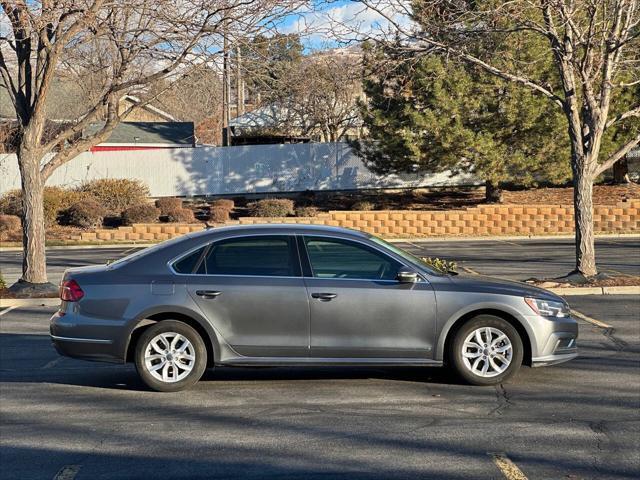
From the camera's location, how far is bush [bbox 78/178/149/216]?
33.8m

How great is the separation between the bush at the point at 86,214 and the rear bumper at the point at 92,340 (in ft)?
77.5

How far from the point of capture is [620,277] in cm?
1634

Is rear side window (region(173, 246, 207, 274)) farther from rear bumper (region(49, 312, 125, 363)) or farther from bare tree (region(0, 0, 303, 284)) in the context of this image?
bare tree (region(0, 0, 303, 284))

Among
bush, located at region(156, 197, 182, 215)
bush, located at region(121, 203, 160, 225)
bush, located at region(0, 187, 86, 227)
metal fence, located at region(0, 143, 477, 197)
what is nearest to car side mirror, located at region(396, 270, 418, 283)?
bush, located at region(121, 203, 160, 225)

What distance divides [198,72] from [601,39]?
7386mm

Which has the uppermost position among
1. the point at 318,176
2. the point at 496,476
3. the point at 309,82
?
the point at 309,82

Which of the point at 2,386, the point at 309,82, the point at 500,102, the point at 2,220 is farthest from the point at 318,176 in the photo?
the point at 2,386

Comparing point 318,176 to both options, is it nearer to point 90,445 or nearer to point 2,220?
point 2,220

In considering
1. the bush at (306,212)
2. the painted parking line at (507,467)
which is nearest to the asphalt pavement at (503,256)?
the bush at (306,212)

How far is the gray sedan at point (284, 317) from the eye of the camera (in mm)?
8547

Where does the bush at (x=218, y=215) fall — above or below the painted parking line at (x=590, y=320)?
above

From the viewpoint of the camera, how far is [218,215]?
108ft

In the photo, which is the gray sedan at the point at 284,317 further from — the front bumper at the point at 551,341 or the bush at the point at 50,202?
the bush at the point at 50,202

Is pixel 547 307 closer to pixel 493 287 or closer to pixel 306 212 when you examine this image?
pixel 493 287
